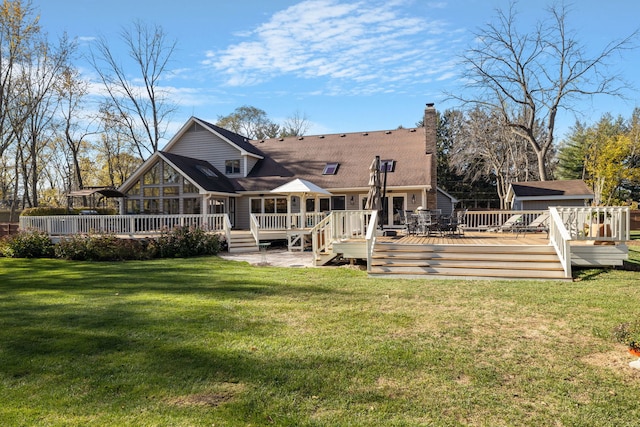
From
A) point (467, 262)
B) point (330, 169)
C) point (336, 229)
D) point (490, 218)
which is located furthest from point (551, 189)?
point (336, 229)

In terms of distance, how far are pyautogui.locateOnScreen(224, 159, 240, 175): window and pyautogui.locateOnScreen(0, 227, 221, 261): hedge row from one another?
30.4 feet

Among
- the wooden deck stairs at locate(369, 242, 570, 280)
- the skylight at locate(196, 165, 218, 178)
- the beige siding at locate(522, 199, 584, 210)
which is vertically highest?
the skylight at locate(196, 165, 218, 178)

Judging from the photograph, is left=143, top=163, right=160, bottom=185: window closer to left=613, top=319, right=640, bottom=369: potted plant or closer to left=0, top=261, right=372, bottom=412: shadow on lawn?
left=0, top=261, right=372, bottom=412: shadow on lawn

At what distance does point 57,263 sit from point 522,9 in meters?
29.7

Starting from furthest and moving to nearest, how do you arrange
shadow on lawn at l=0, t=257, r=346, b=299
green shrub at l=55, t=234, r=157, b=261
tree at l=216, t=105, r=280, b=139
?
tree at l=216, t=105, r=280, b=139, green shrub at l=55, t=234, r=157, b=261, shadow on lawn at l=0, t=257, r=346, b=299

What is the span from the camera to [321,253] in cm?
1122

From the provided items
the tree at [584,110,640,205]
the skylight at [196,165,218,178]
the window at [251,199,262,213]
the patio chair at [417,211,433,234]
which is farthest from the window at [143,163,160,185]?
the tree at [584,110,640,205]

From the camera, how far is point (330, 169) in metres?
23.2

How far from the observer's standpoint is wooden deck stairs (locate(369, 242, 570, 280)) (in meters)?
8.63

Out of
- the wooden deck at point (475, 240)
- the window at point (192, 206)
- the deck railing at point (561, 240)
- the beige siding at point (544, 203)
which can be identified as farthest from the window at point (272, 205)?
the beige siding at point (544, 203)

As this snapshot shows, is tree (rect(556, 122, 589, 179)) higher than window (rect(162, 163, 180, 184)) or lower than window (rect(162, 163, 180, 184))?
higher

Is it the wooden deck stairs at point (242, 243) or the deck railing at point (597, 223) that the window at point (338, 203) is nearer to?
the wooden deck stairs at point (242, 243)

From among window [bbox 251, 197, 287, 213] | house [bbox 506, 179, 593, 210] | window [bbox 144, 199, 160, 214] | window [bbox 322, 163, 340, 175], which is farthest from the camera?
house [bbox 506, 179, 593, 210]

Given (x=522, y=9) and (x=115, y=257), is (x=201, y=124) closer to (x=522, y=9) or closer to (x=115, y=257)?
(x=115, y=257)
